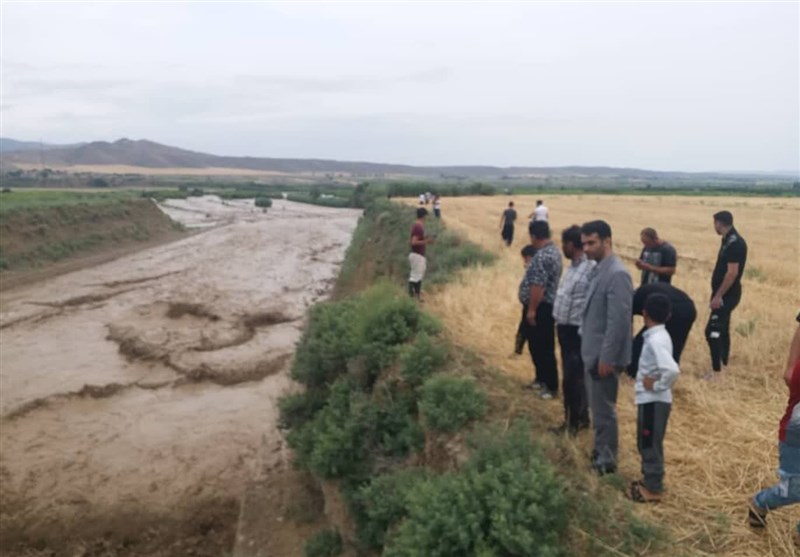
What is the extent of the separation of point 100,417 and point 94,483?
2.57 metres

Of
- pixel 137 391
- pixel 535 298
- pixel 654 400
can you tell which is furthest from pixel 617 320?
pixel 137 391

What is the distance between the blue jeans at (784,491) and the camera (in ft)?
11.8

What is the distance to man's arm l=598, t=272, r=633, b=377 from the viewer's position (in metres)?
4.45

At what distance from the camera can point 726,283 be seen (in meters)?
6.33

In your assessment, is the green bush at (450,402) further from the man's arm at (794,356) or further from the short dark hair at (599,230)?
the man's arm at (794,356)

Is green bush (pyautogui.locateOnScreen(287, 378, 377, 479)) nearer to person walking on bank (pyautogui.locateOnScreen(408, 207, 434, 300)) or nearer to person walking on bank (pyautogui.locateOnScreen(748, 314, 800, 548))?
person walking on bank (pyautogui.locateOnScreen(408, 207, 434, 300))

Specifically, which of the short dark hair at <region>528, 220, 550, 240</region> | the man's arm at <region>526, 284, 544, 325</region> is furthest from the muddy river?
the short dark hair at <region>528, 220, 550, 240</region>

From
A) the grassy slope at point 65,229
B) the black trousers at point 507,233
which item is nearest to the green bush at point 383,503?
the black trousers at point 507,233

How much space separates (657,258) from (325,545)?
16.0ft

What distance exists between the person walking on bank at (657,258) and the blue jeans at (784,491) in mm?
3441

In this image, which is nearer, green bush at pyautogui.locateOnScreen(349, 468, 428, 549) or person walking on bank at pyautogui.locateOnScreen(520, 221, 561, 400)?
green bush at pyautogui.locateOnScreen(349, 468, 428, 549)

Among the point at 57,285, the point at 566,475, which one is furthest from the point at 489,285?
the point at 57,285

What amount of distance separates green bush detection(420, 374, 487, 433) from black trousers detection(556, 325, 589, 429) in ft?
2.40

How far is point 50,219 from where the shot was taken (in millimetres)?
29516
